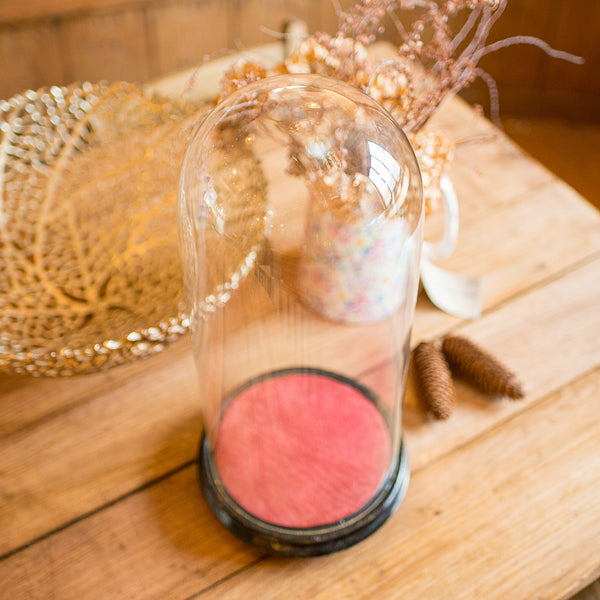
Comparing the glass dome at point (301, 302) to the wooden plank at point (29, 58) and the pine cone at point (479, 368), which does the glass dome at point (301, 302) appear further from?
the wooden plank at point (29, 58)

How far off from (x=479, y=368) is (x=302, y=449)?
0.73ft

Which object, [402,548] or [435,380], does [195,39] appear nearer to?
[435,380]

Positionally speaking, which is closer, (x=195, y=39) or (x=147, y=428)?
(x=147, y=428)

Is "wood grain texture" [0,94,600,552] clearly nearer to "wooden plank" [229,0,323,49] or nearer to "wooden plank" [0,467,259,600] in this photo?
"wooden plank" [0,467,259,600]

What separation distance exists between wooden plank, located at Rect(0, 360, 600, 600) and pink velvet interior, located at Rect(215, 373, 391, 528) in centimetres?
4

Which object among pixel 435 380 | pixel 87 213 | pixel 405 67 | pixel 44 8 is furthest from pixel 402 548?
pixel 44 8

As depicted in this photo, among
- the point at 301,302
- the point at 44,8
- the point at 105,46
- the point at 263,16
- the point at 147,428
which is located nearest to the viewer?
the point at 301,302

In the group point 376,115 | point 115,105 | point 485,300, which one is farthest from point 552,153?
point 376,115

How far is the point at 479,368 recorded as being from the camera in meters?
0.74

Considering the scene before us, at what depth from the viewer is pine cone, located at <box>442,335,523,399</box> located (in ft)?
2.37

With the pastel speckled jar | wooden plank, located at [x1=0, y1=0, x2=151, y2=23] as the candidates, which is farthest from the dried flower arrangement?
wooden plank, located at [x1=0, y1=0, x2=151, y2=23]

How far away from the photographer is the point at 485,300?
84cm

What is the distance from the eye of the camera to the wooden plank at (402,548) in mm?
604

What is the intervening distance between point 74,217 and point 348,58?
0.44 m
